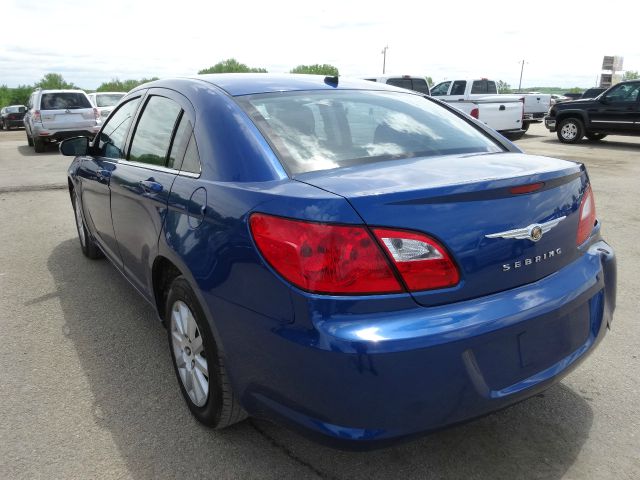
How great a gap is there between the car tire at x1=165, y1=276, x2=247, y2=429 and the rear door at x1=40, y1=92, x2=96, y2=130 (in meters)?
15.3

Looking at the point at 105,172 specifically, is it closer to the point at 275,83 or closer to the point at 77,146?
the point at 77,146

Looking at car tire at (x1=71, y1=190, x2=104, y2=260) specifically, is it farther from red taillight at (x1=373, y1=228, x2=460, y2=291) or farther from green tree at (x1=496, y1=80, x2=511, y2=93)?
green tree at (x1=496, y1=80, x2=511, y2=93)

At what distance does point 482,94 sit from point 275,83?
15.3 m

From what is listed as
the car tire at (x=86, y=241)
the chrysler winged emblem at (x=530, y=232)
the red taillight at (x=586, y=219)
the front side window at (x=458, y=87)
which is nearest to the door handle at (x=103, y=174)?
the car tire at (x=86, y=241)

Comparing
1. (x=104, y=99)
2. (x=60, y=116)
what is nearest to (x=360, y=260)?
(x=60, y=116)

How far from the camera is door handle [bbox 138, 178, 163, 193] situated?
2736 mm

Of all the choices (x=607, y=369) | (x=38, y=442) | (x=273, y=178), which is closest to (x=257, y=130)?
(x=273, y=178)

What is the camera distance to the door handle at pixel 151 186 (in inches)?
108

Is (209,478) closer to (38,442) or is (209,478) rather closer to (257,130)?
(38,442)

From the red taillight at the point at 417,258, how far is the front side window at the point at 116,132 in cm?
244

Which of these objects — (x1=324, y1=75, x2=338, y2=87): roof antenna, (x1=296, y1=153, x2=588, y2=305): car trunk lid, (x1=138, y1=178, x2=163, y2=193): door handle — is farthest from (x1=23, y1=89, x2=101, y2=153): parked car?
(x1=296, y1=153, x2=588, y2=305): car trunk lid

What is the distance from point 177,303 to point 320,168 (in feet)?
3.29

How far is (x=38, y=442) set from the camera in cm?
251

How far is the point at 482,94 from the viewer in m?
16.7
